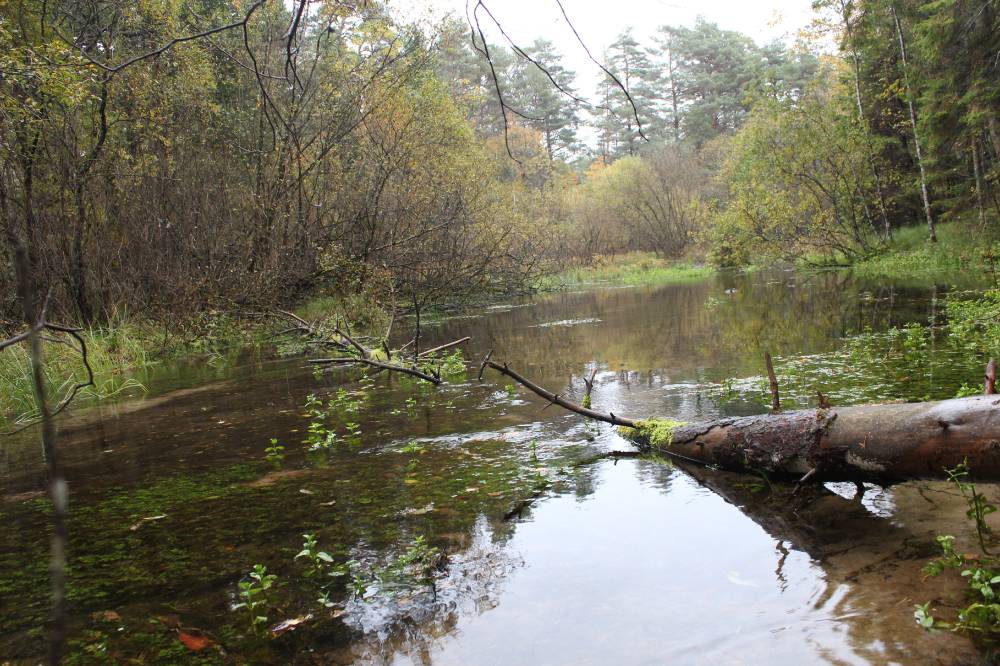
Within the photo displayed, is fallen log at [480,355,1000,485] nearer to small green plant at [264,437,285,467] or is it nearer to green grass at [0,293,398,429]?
small green plant at [264,437,285,467]

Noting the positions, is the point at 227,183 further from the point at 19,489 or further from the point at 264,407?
the point at 19,489

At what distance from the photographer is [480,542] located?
3627 mm

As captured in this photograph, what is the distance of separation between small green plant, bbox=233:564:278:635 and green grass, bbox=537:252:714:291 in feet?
77.4

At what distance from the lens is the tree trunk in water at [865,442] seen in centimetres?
307

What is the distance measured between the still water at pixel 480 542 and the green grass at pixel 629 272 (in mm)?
20695

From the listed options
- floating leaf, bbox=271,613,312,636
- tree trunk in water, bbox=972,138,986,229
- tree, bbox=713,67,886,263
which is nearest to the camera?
floating leaf, bbox=271,613,312,636

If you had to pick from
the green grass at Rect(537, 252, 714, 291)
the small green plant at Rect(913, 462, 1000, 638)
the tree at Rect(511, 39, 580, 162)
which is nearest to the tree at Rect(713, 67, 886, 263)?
the green grass at Rect(537, 252, 714, 291)

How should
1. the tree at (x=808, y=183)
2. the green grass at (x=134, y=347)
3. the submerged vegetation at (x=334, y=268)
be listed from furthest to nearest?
the tree at (x=808, y=183) → the green grass at (x=134, y=347) → the submerged vegetation at (x=334, y=268)

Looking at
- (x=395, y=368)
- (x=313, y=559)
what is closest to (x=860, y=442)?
(x=313, y=559)

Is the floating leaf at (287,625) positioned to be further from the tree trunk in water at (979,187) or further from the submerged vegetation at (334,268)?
the tree trunk in water at (979,187)

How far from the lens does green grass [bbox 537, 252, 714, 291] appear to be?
1231 inches

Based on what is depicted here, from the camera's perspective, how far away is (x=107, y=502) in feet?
15.5

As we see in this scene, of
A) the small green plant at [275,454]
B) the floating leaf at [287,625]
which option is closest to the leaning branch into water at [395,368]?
the small green plant at [275,454]

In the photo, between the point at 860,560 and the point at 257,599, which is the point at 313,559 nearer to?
the point at 257,599
